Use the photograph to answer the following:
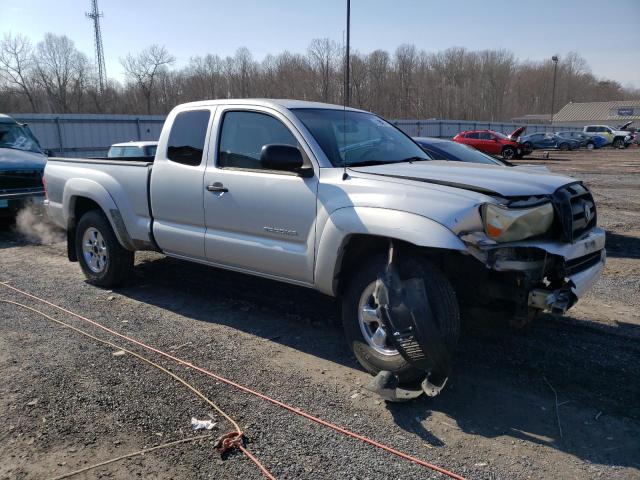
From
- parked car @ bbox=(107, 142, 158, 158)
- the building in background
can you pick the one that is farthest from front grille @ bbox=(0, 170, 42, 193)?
the building in background

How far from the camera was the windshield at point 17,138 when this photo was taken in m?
11.1

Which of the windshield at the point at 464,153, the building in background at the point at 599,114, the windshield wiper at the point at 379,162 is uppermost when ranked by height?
the building in background at the point at 599,114

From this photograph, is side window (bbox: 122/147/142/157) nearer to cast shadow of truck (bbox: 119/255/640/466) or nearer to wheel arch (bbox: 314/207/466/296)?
cast shadow of truck (bbox: 119/255/640/466)

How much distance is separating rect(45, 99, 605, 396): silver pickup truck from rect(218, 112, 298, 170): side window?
0.04 ft

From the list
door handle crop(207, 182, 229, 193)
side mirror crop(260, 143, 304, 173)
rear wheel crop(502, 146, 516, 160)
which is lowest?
rear wheel crop(502, 146, 516, 160)

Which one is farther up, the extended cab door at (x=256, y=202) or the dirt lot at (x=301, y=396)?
the extended cab door at (x=256, y=202)

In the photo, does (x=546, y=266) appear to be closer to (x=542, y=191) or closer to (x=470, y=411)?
(x=542, y=191)

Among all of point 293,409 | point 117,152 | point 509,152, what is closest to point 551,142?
point 509,152

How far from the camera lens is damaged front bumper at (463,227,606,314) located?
136 inches

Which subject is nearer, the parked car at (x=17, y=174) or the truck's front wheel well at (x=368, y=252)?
the truck's front wheel well at (x=368, y=252)

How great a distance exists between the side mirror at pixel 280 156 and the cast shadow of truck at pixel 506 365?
157 centimetres

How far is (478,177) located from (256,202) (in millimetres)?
1812

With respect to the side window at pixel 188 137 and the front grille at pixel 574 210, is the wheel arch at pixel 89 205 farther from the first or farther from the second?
the front grille at pixel 574 210

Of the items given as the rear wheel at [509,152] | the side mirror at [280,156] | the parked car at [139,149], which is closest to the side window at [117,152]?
the parked car at [139,149]
